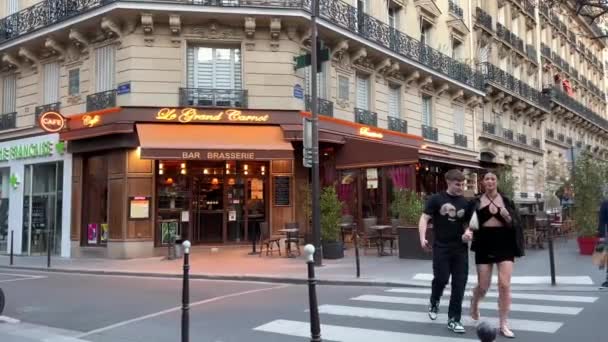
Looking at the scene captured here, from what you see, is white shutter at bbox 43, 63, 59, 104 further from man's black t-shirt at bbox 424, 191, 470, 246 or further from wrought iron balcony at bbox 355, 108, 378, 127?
man's black t-shirt at bbox 424, 191, 470, 246

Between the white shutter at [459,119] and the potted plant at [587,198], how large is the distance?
10718 millimetres

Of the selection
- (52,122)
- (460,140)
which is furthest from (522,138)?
(52,122)

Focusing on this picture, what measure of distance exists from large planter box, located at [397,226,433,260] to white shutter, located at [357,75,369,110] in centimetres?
781

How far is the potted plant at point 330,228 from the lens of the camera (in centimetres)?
1485

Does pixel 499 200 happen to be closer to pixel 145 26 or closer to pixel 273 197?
pixel 273 197

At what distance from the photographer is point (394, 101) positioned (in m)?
23.2

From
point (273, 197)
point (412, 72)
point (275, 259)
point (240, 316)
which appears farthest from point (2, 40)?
point (240, 316)

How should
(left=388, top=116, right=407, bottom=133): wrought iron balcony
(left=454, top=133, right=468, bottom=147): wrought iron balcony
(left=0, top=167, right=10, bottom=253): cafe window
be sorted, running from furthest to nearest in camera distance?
1. (left=454, top=133, right=468, bottom=147): wrought iron balcony
2. (left=388, top=116, right=407, bottom=133): wrought iron balcony
3. (left=0, top=167, right=10, bottom=253): cafe window

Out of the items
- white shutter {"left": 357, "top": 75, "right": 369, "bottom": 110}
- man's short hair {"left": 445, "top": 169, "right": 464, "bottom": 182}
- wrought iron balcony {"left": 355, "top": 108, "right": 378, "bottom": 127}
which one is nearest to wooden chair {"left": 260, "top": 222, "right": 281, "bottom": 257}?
wrought iron balcony {"left": 355, "top": 108, "right": 378, "bottom": 127}

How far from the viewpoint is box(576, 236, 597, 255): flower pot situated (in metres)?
14.2

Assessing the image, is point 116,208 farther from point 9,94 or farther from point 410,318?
point 410,318

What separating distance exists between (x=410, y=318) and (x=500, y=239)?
5.85 feet

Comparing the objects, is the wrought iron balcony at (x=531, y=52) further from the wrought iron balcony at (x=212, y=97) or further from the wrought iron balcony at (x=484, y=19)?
the wrought iron balcony at (x=212, y=97)

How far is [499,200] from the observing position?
618 cm
